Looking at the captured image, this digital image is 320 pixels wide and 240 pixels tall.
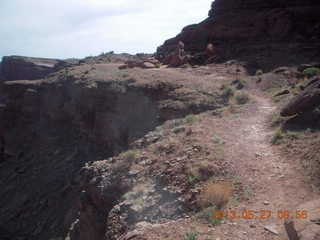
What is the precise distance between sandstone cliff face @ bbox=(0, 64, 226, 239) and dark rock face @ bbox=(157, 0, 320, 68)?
366 inches

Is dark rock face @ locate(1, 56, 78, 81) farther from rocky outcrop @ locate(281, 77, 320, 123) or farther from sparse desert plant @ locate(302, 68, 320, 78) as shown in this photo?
rocky outcrop @ locate(281, 77, 320, 123)

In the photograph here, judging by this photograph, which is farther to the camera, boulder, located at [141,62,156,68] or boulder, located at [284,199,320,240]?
boulder, located at [141,62,156,68]

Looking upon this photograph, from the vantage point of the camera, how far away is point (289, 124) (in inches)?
381

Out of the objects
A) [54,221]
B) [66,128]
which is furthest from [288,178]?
[66,128]

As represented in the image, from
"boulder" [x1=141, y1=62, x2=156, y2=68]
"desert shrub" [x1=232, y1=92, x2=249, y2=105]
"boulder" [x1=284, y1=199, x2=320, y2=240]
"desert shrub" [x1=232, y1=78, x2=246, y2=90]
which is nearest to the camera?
"boulder" [x1=284, y1=199, x2=320, y2=240]

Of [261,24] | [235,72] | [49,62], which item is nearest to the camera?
[235,72]

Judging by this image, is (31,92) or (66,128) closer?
(66,128)

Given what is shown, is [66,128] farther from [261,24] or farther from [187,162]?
[261,24]

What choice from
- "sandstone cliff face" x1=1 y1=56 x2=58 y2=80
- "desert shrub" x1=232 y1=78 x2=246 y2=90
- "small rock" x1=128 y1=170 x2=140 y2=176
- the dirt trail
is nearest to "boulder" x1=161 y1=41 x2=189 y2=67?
"desert shrub" x1=232 y1=78 x2=246 y2=90

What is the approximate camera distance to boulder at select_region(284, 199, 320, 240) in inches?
171

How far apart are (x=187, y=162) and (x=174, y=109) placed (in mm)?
7196

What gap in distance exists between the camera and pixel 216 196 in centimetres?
624

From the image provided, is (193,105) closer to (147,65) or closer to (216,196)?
(216,196)

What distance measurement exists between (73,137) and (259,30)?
18.8 m
